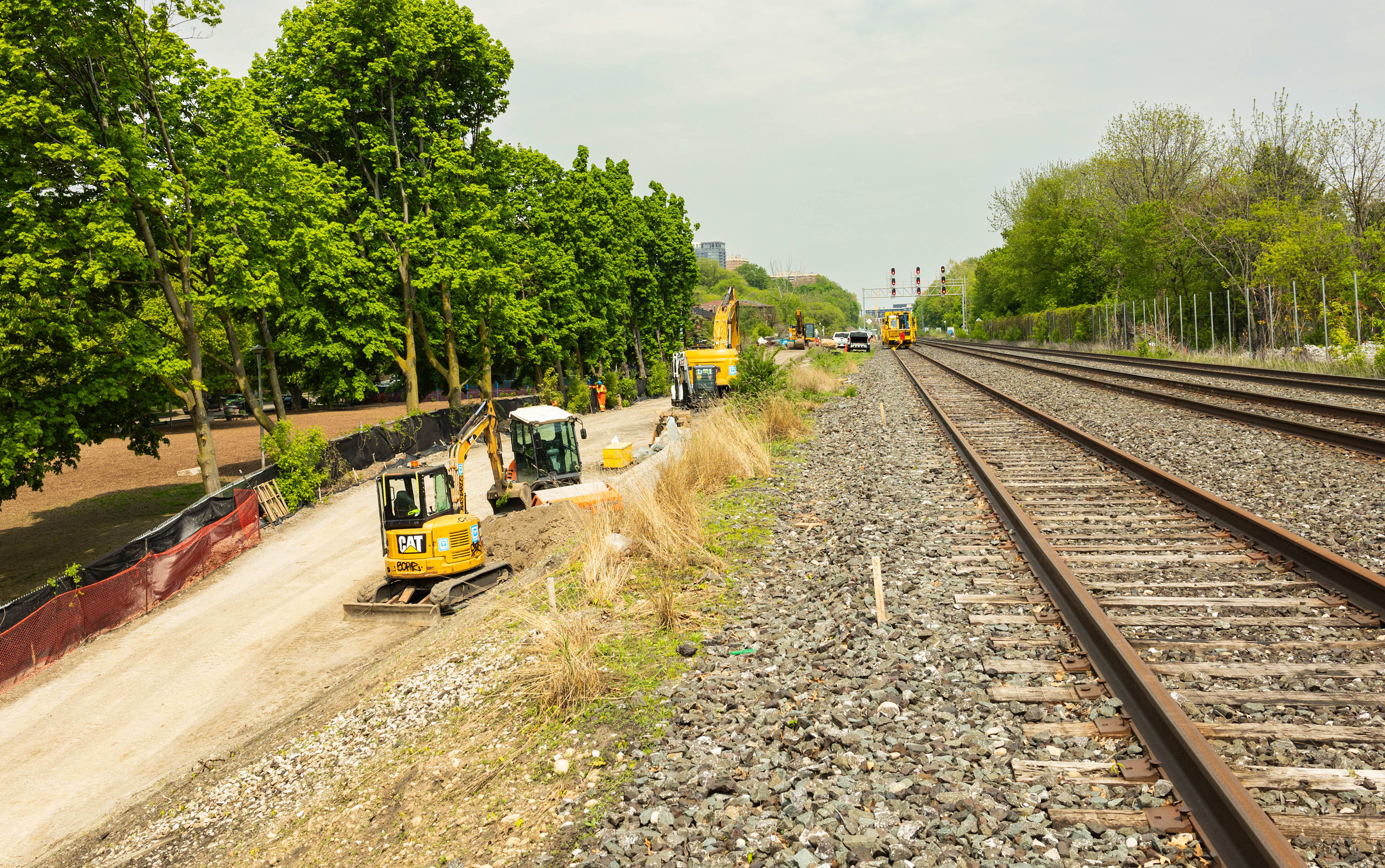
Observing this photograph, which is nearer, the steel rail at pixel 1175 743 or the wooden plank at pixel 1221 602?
the steel rail at pixel 1175 743

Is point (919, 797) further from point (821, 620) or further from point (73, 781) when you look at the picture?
point (73, 781)

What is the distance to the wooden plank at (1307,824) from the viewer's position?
3.55 metres

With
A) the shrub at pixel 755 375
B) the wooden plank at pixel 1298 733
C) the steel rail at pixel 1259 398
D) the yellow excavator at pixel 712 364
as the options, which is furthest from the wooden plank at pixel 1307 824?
the yellow excavator at pixel 712 364

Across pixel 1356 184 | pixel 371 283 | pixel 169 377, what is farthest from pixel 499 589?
pixel 1356 184

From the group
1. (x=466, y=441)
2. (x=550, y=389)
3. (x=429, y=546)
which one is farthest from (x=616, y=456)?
(x=550, y=389)

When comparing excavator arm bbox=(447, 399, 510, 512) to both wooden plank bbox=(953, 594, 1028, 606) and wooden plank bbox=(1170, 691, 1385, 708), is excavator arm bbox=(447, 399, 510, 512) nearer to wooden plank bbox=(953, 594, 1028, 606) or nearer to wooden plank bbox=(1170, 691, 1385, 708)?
wooden plank bbox=(953, 594, 1028, 606)

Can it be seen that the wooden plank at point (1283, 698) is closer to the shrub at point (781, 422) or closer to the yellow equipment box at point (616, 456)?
the shrub at point (781, 422)

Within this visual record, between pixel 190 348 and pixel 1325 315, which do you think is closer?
pixel 190 348

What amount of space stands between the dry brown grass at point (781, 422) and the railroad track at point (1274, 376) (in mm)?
12080

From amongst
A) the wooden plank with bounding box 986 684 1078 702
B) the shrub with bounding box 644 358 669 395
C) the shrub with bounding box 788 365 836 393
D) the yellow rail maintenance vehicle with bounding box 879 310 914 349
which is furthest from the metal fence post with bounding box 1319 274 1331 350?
the yellow rail maintenance vehicle with bounding box 879 310 914 349

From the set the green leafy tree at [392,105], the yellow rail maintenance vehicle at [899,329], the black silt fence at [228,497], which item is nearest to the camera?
the black silt fence at [228,497]

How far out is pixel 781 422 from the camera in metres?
18.5

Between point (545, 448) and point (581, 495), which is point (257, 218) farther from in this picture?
point (581, 495)

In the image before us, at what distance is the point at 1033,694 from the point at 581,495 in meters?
12.5
